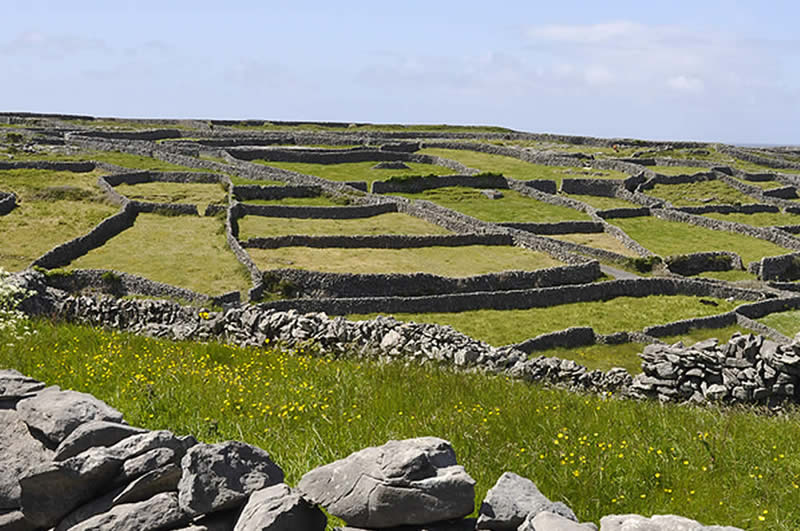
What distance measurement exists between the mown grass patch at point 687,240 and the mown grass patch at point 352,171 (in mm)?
26172

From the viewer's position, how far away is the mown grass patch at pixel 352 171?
81.7 meters

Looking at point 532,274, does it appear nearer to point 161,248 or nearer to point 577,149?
point 161,248

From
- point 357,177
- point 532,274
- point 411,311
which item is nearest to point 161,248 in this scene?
point 411,311

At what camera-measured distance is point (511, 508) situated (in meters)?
5.80

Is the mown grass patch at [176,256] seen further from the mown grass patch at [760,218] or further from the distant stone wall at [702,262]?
the mown grass patch at [760,218]

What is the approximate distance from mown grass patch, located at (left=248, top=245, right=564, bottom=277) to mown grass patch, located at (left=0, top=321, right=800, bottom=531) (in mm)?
34782

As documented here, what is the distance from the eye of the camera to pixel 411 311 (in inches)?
1746

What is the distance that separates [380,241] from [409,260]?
14.3ft

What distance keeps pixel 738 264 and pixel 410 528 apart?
60.3m

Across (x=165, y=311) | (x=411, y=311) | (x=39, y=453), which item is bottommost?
(x=411, y=311)

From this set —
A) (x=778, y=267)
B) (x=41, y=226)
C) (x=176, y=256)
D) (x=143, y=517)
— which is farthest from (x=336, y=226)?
(x=143, y=517)

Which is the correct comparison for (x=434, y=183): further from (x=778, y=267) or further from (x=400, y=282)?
(x=778, y=267)

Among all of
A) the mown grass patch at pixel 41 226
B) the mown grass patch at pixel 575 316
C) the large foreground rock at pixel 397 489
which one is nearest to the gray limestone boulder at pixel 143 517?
the large foreground rock at pixel 397 489

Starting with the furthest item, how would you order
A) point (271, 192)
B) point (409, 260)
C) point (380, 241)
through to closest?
point (271, 192), point (380, 241), point (409, 260)
